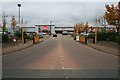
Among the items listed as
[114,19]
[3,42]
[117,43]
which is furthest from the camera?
[114,19]

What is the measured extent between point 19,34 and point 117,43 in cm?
2893

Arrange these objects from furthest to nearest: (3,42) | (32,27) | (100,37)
Answer: (32,27) → (100,37) → (3,42)

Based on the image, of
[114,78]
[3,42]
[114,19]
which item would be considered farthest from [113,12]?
[114,78]

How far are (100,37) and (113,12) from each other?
6.23m

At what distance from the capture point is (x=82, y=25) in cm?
13825

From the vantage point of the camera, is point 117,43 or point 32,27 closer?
point 117,43

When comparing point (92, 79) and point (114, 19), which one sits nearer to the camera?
point (92, 79)

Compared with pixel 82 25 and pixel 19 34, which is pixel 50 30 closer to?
pixel 82 25

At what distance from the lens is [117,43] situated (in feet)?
114

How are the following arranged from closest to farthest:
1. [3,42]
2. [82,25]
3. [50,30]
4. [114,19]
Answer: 1. [3,42]
2. [114,19]
3. [82,25]
4. [50,30]

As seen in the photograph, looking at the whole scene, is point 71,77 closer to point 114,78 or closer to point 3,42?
point 114,78

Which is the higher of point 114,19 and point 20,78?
point 114,19

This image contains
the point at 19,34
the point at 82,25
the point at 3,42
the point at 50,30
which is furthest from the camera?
the point at 50,30

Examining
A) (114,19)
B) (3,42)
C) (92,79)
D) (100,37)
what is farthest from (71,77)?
(100,37)
